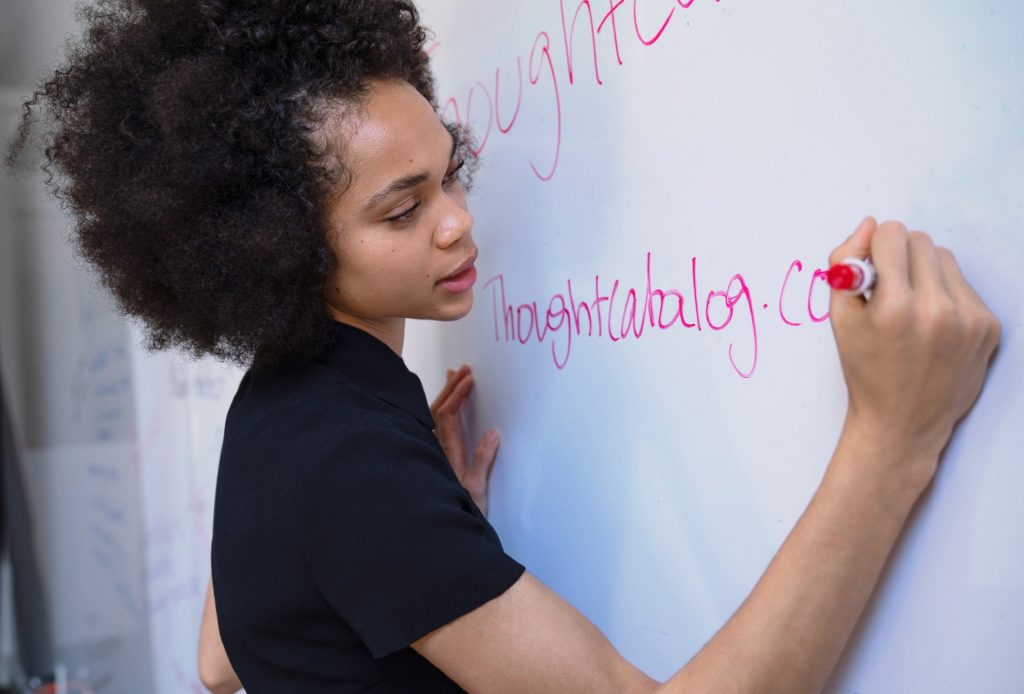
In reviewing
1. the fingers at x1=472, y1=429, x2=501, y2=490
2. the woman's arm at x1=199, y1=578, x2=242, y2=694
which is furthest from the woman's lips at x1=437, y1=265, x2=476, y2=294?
the woman's arm at x1=199, y1=578, x2=242, y2=694

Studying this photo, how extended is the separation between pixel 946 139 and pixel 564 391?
14.5 inches

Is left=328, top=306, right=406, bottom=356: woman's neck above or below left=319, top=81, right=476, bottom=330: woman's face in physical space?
below

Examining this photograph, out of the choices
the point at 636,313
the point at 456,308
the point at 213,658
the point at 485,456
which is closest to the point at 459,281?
the point at 456,308

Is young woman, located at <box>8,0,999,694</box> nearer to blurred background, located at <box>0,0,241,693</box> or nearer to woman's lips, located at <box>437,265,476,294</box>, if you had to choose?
woman's lips, located at <box>437,265,476,294</box>

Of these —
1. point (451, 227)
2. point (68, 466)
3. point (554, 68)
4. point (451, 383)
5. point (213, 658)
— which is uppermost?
point (554, 68)

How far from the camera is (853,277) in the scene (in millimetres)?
448

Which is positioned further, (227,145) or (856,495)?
(227,145)

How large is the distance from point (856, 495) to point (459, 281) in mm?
315

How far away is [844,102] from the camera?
523 mm

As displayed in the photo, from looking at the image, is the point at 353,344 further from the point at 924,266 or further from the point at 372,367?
the point at 924,266

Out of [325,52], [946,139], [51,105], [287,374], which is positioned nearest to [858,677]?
[946,139]

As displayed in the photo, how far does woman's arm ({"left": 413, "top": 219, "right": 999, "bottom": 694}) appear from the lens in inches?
17.5

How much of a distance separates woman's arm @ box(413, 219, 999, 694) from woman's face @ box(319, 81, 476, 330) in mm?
232

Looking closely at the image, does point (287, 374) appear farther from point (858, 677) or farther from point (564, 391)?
point (858, 677)
